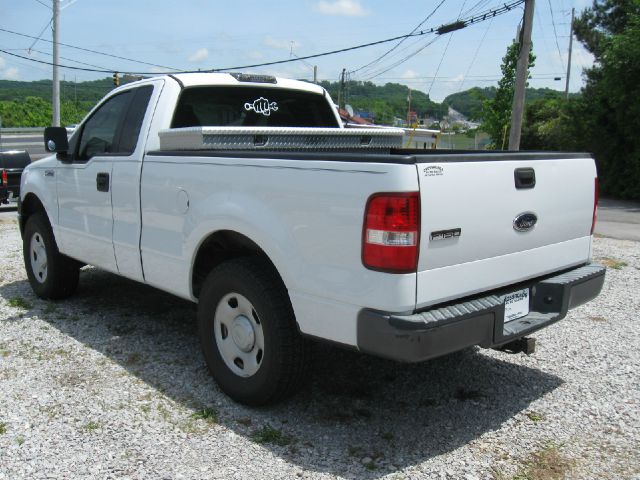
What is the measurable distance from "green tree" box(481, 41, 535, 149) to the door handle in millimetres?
20831

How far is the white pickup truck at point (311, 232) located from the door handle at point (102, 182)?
2cm

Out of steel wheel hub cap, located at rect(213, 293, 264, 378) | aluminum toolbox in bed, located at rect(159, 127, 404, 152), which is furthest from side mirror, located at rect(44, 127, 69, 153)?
steel wheel hub cap, located at rect(213, 293, 264, 378)

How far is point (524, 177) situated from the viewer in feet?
10.9

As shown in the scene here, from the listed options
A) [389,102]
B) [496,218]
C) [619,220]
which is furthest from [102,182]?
[389,102]

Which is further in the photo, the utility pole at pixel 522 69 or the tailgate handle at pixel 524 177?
the utility pole at pixel 522 69

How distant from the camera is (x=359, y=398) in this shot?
3.93m

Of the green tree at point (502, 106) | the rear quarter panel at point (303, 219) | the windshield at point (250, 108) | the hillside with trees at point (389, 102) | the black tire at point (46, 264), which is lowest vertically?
the black tire at point (46, 264)

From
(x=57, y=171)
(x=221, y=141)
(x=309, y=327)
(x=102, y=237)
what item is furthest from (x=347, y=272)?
(x=57, y=171)

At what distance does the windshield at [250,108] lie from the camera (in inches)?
189

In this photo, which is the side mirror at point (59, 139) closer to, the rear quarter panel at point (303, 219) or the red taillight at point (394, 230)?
the rear quarter panel at point (303, 219)

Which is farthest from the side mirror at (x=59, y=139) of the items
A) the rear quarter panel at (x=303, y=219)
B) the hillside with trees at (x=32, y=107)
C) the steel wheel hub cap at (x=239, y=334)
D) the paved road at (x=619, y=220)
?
the hillside with trees at (x=32, y=107)

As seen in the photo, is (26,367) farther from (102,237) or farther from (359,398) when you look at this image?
(359,398)

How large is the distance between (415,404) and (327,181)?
1.65 metres

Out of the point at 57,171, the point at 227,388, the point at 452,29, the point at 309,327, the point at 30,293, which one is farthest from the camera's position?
the point at 452,29
